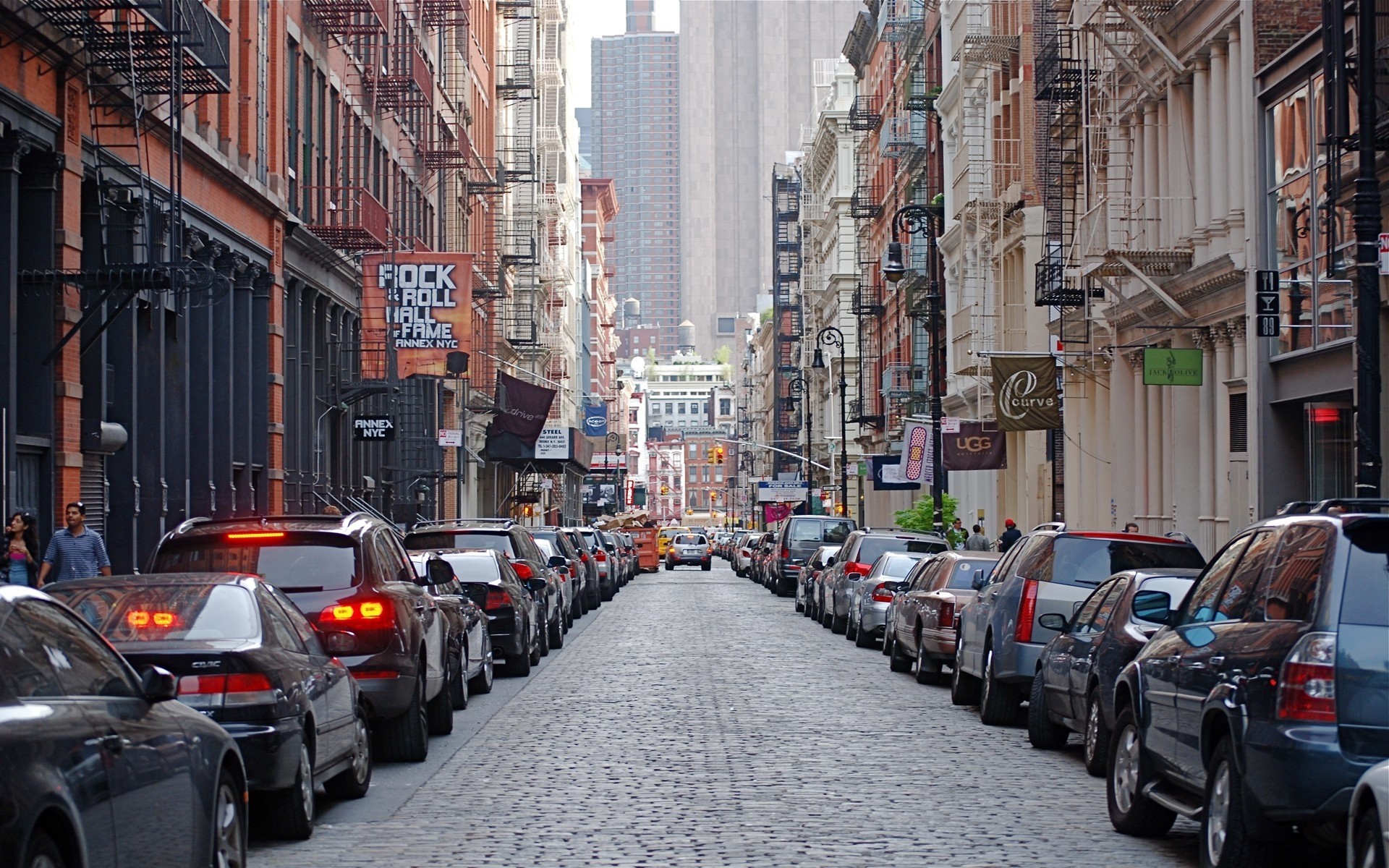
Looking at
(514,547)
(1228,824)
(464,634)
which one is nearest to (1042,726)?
(464,634)

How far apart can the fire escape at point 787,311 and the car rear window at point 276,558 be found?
99.4m

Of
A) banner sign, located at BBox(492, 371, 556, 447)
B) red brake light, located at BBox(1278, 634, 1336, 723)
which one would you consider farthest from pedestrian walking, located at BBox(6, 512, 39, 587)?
banner sign, located at BBox(492, 371, 556, 447)

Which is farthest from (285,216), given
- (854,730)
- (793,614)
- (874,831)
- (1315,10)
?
(874,831)

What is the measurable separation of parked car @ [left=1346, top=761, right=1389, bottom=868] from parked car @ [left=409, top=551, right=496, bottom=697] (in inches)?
371

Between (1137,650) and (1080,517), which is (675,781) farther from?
(1080,517)

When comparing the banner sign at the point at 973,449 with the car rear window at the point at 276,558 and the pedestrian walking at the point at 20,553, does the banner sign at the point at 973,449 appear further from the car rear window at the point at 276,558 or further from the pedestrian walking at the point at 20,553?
the car rear window at the point at 276,558

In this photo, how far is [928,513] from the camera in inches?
1845

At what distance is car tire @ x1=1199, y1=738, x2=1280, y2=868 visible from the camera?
26.7 feet

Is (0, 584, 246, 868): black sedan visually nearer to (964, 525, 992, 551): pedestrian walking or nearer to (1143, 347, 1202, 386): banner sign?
(1143, 347, 1202, 386): banner sign

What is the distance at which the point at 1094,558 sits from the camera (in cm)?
1614

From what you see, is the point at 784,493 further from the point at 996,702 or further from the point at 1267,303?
the point at 996,702

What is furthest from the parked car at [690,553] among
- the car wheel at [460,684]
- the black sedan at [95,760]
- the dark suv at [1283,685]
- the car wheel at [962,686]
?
the black sedan at [95,760]

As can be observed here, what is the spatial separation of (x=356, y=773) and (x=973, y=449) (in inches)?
1393

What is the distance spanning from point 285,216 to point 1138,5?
1567 cm
